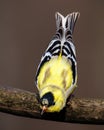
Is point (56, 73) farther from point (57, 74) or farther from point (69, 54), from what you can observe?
point (69, 54)

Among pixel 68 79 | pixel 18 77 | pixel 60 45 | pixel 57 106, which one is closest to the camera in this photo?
pixel 57 106

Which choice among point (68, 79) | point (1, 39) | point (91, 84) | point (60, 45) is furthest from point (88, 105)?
point (1, 39)

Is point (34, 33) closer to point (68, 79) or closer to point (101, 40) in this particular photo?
point (101, 40)

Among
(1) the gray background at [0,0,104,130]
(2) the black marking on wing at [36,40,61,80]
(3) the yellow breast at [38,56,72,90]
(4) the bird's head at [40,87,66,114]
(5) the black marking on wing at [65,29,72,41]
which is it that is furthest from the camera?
(1) the gray background at [0,0,104,130]

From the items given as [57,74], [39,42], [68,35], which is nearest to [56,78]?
[57,74]

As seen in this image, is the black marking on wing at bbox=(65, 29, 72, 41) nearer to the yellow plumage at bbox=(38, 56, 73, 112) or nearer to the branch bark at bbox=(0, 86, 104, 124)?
the yellow plumage at bbox=(38, 56, 73, 112)

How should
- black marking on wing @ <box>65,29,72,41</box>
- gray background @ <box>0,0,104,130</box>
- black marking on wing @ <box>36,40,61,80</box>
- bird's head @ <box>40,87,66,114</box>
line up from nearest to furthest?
1. bird's head @ <box>40,87,66,114</box>
2. black marking on wing @ <box>36,40,61,80</box>
3. black marking on wing @ <box>65,29,72,41</box>
4. gray background @ <box>0,0,104,130</box>

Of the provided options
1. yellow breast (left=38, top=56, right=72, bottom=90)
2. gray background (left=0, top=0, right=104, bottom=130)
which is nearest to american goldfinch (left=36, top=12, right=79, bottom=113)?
yellow breast (left=38, top=56, right=72, bottom=90)
